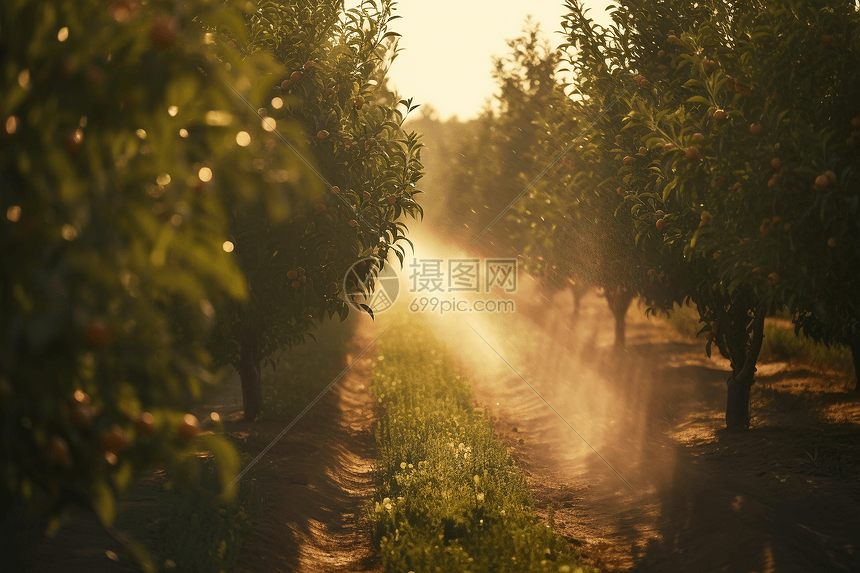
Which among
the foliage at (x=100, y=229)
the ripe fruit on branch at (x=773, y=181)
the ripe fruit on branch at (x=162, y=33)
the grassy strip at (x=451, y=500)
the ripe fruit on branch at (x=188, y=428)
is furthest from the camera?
the ripe fruit on branch at (x=773, y=181)

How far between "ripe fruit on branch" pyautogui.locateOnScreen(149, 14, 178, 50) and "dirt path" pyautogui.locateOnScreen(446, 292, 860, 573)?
641cm

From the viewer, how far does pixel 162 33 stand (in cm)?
213

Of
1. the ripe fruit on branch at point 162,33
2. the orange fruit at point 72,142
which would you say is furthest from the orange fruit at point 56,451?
the ripe fruit on branch at point 162,33

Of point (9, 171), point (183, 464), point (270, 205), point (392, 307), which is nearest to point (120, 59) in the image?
point (9, 171)

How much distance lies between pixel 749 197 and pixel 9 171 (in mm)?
6594

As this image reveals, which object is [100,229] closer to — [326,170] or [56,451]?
[56,451]

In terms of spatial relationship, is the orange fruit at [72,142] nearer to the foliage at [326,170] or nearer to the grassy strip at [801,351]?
the foliage at [326,170]

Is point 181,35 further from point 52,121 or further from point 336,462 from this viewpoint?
point 336,462

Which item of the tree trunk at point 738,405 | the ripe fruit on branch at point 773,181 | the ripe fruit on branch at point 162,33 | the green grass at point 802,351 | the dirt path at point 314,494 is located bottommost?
the dirt path at point 314,494

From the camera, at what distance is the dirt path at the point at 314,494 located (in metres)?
6.73

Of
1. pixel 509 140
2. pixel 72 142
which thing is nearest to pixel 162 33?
pixel 72 142

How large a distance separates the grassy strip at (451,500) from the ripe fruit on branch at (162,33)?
16.3ft

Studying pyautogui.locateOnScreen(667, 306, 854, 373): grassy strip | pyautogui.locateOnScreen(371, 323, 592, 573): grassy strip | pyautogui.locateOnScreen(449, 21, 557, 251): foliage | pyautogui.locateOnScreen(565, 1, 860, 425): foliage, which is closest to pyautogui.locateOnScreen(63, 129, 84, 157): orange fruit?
pyautogui.locateOnScreen(371, 323, 592, 573): grassy strip

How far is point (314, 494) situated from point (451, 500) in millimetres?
2095
